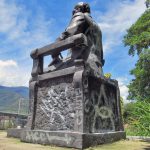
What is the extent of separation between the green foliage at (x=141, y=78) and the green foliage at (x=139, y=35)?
1.14 metres

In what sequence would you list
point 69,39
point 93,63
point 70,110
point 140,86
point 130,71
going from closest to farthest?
point 70,110 < point 69,39 < point 93,63 < point 140,86 < point 130,71

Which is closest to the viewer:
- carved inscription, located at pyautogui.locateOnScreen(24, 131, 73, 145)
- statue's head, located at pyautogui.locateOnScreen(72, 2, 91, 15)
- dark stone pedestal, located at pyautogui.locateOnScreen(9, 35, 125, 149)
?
carved inscription, located at pyautogui.locateOnScreen(24, 131, 73, 145)

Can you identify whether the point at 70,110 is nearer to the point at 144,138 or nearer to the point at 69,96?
the point at 69,96

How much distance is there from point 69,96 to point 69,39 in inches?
70.5

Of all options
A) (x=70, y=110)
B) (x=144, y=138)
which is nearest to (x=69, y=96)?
(x=70, y=110)

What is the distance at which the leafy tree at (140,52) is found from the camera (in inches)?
792

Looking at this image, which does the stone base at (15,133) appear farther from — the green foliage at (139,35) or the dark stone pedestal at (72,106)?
the green foliage at (139,35)

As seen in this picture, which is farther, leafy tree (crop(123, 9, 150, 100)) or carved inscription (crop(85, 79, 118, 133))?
leafy tree (crop(123, 9, 150, 100))

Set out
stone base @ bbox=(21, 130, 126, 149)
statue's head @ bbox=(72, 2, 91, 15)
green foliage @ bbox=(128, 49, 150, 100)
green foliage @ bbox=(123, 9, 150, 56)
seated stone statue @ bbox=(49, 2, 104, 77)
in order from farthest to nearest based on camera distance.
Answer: green foliage @ bbox=(123, 9, 150, 56)
green foliage @ bbox=(128, 49, 150, 100)
statue's head @ bbox=(72, 2, 91, 15)
seated stone statue @ bbox=(49, 2, 104, 77)
stone base @ bbox=(21, 130, 126, 149)

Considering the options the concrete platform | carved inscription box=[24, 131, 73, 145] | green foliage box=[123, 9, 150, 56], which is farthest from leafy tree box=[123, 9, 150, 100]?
carved inscription box=[24, 131, 73, 145]

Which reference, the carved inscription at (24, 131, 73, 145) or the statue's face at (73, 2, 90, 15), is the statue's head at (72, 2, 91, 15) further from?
the carved inscription at (24, 131, 73, 145)

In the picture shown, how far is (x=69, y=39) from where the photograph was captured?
811cm

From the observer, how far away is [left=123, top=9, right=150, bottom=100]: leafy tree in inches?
792

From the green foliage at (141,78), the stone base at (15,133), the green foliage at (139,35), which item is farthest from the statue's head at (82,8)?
the green foliage at (139,35)
